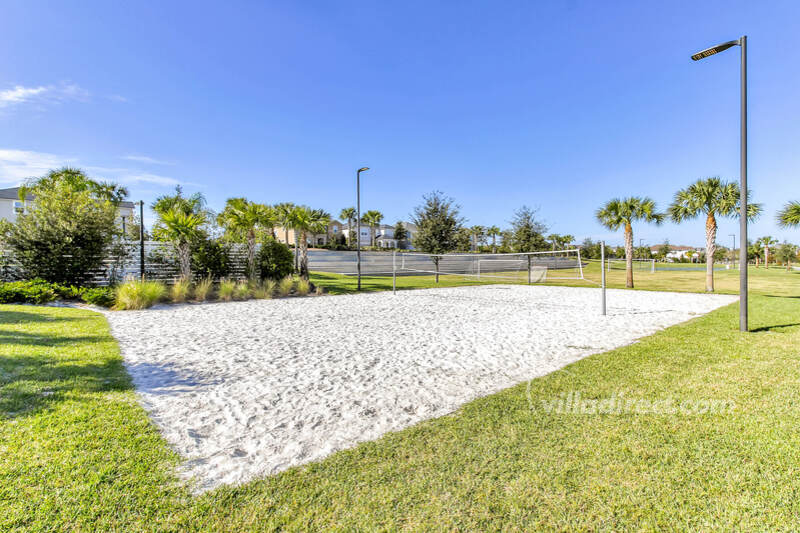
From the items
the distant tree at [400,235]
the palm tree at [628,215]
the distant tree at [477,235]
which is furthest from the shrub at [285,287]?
the distant tree at [400,235]

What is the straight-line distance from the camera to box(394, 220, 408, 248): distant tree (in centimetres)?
Answer: 6519

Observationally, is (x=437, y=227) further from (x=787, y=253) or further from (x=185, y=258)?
(x=787, y=253)

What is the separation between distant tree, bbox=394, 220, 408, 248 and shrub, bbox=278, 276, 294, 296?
162 feet

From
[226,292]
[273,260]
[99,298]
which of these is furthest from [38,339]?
[273,260]

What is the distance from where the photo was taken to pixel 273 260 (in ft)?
52.9

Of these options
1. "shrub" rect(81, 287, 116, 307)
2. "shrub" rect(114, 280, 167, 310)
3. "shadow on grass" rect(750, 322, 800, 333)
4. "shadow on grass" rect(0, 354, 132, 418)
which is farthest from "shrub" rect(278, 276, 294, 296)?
"shadow on grass" rect(750, 322, 800, 333)

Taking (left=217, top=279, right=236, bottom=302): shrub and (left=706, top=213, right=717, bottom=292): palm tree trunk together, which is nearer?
(left=217, top=279, right=236, bottom=302): shrub

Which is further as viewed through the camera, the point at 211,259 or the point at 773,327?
the point at 211,259

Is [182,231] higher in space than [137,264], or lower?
higher

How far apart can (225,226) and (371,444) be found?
15273 mm

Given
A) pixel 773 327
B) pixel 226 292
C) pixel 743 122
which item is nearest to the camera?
pixel 743 122

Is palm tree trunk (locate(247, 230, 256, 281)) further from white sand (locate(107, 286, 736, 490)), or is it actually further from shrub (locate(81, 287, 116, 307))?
shrub (locate(81, 287, 116, 307))

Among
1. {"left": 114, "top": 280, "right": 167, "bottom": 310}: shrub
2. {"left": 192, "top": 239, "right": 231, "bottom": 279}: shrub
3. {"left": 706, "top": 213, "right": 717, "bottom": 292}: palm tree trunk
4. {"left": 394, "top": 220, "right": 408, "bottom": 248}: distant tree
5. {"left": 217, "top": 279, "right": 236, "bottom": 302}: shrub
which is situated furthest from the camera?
{"left": 394, "top": 220, "right": 408, "bottom": 248}: distant tree

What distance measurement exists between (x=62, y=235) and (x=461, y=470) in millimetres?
15137
